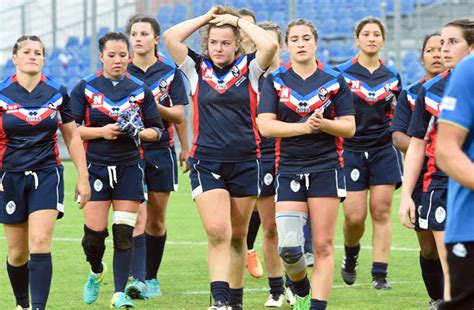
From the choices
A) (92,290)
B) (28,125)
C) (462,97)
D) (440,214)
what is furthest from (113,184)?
(462,97)

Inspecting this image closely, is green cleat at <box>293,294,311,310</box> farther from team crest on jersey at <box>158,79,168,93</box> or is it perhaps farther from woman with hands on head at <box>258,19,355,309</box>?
team crest on jersey at <box>158,79,168,93</box>

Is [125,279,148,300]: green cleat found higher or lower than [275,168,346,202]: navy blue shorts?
Result: lower

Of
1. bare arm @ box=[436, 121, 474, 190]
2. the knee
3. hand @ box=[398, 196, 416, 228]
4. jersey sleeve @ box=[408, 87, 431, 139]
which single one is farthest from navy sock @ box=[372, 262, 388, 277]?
bare arm @ box=[436, 121, 474, 190]

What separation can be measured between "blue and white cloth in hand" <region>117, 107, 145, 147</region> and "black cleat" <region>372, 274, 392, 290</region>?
262 cm

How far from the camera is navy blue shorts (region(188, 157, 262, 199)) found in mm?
7965

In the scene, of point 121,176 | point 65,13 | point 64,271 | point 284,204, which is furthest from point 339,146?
point 65,13

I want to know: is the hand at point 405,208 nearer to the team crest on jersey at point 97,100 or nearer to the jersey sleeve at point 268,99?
the jersey sleeve at point 268,99

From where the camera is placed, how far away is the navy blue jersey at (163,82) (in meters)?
9.87

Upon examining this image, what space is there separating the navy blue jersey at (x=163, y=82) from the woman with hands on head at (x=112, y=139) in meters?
0.92

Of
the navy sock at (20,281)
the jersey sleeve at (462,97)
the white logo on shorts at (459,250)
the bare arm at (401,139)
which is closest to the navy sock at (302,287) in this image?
the bare arm at (401,139)

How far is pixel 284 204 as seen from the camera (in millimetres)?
7656

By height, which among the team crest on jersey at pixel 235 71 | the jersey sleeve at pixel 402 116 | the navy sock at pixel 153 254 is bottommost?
the navy sock at pixel 153 254

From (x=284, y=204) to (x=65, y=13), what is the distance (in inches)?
798

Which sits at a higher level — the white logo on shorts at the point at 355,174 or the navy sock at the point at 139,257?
the white logo on shorts at the point at 355,174
